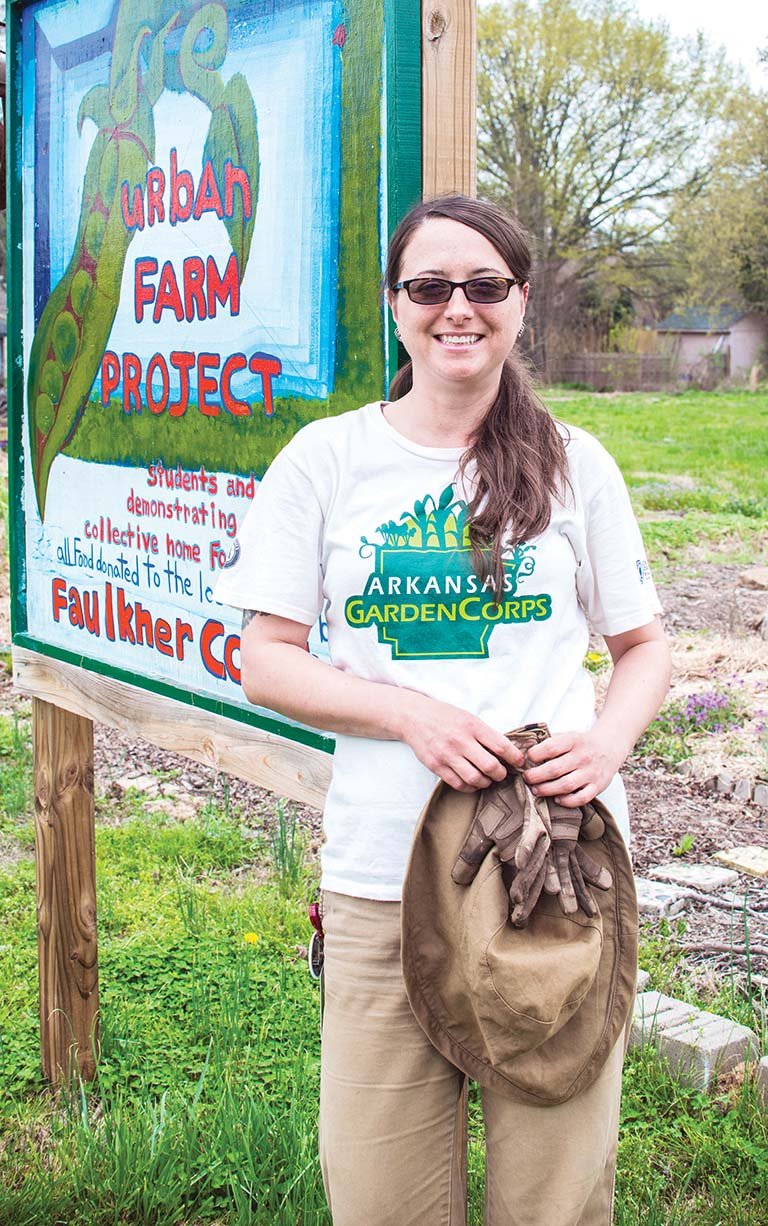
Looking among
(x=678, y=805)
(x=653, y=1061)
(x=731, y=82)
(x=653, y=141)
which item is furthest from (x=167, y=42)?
(x=731, y=82)

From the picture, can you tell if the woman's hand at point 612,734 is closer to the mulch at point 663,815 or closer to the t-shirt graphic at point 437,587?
the t-shirt graphic at point 437,587

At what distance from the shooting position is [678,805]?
5113mm

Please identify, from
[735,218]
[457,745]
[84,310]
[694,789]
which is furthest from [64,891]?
[735,218]

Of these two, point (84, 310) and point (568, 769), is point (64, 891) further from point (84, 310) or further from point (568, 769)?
point (568, 769)

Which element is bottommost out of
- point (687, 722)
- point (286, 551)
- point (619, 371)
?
point (687, 722)

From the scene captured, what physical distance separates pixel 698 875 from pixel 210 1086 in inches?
73.2

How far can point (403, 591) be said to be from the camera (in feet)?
6.27

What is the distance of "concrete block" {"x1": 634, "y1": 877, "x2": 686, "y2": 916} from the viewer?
4.08 m

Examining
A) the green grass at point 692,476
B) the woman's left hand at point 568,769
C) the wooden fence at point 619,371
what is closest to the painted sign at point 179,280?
the woman's left hand at point 568,769

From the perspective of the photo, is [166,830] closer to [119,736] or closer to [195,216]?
[119,736]

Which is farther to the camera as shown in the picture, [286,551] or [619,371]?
[619,371]

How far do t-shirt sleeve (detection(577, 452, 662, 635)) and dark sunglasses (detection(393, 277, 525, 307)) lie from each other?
0.30 metres

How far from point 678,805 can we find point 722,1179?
7.83 feet

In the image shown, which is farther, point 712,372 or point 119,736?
point 712,372
